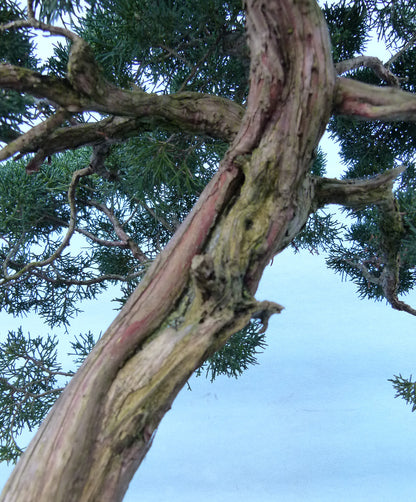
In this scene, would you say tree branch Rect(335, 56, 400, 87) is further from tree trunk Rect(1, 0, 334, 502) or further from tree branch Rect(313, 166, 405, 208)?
tree trunk Rect(1, 0, 334, 502)

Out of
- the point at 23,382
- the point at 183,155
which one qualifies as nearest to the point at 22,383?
the point at 23,382

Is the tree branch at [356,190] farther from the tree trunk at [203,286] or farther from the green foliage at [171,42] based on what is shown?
the green foliage at [171,42]

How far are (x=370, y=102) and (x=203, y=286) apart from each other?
0.98 ft

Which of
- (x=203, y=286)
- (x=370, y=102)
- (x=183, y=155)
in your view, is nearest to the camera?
(x=203, y=286)

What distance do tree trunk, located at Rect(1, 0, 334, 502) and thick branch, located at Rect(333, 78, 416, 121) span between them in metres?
0.03

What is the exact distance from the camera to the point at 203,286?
57cm

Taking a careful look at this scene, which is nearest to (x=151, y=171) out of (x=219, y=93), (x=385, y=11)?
(x=219, y=93)

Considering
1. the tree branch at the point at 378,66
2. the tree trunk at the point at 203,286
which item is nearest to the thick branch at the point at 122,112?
the tree trunk at the point at 203,286

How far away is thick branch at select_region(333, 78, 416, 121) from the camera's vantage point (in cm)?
66

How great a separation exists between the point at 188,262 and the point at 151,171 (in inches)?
14.8

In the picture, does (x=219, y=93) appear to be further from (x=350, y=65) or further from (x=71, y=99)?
(x=71, y=99)

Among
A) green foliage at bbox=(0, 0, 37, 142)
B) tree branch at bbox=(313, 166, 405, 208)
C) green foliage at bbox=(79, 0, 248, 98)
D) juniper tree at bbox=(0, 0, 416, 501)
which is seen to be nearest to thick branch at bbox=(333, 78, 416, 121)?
juniper tree at bbox=(0, 0, 416, 501)

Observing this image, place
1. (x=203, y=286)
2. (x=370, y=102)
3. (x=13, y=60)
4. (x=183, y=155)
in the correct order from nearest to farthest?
1. (x=203, y=286)
2. (x=370, y=102)
3. (x=13, y=60)
4. (x=183, y=155)

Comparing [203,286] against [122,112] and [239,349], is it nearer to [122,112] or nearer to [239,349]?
[122,112]
